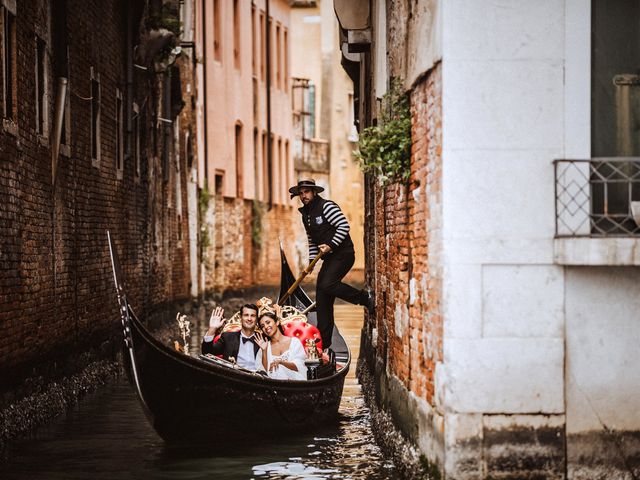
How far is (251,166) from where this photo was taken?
25.3 metres

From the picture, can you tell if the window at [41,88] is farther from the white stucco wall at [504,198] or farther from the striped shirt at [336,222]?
the white stucco wall at [504,198]

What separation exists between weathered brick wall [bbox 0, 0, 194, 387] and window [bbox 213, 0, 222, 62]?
640 cm

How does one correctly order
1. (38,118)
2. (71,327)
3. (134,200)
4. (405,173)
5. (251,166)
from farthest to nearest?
(251,166)
(134,200)
(71,327)
(38,118)
(405,173)

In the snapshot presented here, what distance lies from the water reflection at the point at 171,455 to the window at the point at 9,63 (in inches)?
88.1

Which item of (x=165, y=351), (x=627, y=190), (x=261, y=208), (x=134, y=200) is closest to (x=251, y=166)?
(x=261, y=208)

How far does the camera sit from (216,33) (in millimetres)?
22891

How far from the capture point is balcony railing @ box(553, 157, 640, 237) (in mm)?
5645

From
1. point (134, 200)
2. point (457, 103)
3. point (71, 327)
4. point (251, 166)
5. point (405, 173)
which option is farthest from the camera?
point (251, 166)

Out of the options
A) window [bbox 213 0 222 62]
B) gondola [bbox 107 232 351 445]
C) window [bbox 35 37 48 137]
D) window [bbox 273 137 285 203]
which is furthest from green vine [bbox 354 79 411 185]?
window [bbox 273 137 285 203]

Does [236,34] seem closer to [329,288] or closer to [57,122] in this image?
[57,122]

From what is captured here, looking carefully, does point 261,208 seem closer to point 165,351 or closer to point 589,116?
point 165,351

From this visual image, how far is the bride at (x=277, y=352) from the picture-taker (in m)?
8.66

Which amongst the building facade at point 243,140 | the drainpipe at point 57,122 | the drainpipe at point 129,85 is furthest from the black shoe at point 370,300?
the building facade at point 243,140

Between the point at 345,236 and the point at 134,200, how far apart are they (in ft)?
16.2
